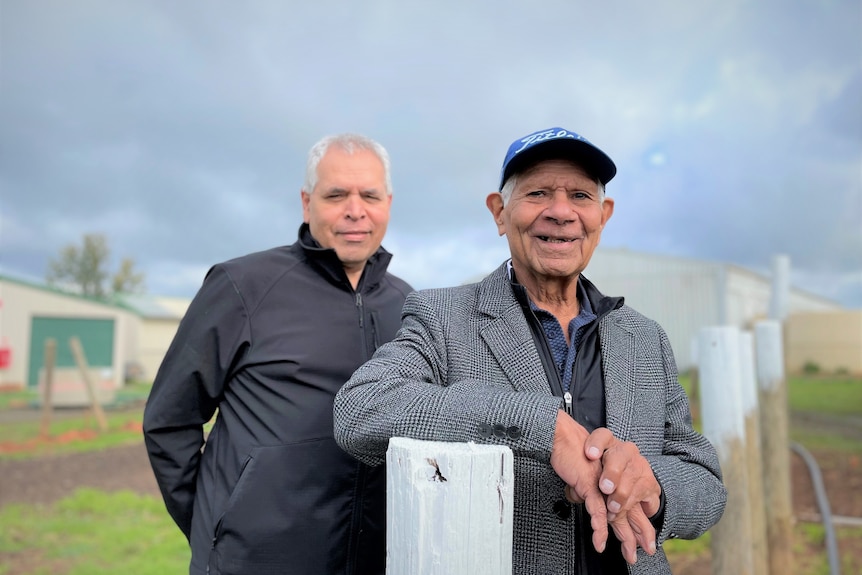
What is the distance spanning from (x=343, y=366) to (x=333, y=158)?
2.99 feet

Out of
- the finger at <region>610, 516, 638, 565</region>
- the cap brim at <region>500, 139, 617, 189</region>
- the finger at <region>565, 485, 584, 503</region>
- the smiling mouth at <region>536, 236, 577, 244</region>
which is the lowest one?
the finger at <region>610, 516, 638, 565</region>

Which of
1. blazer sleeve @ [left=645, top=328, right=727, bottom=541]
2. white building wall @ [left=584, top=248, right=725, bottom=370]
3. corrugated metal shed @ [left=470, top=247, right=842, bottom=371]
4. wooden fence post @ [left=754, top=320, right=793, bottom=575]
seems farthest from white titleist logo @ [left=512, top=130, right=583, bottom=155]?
white building wall @ [left=584, top=248, right=725, bottom=370]

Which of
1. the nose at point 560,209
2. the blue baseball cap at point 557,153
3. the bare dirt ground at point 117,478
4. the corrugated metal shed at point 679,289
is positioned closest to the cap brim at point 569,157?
the blue baseball cap at point 557,153

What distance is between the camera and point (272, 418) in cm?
236

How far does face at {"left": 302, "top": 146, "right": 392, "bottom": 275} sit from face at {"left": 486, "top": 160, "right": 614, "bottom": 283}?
84 cm

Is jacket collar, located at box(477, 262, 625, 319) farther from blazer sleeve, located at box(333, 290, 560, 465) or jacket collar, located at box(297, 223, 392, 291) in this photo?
jacket collar, located at box(297, 223, 392, 291)

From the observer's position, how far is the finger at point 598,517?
1371 mm

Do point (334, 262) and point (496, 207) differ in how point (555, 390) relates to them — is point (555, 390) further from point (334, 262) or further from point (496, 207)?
point (334, 262)

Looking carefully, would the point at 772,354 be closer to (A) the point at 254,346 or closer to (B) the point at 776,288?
(B) the point at 776,288

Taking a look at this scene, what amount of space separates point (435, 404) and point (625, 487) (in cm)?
46

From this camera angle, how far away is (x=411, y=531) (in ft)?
3.94

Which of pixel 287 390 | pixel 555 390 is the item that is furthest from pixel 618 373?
pixel 287 390

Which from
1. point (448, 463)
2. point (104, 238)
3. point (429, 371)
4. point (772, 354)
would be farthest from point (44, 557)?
point (104, 238)

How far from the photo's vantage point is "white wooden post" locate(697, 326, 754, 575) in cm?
441
